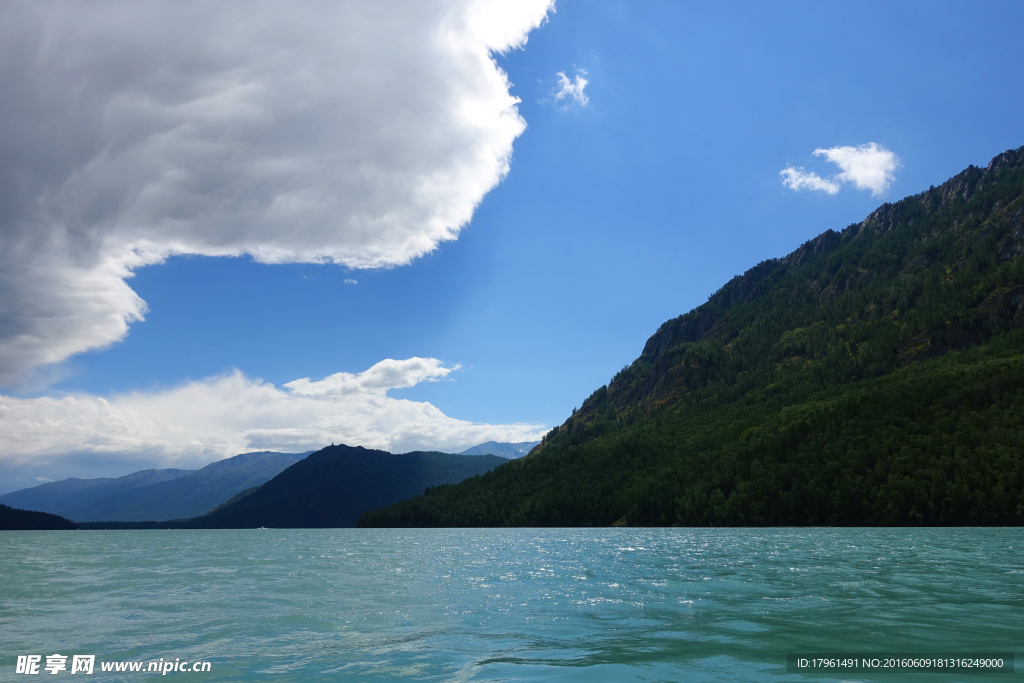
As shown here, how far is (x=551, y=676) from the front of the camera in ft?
62.6

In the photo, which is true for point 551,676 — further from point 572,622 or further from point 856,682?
point 572,622

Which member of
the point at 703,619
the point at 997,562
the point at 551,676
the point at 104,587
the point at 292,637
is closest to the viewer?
the point at 551,676

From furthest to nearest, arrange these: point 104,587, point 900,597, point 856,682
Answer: point 104,587 < point 900,597 < point 856,682

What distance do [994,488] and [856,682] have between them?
201956mm

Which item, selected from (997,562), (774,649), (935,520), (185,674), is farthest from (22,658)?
(935,520)

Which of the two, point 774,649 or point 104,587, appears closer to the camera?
point 774,649

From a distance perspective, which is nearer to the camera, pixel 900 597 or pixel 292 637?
pixel 292 637

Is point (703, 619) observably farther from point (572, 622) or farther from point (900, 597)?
point (900, 597)

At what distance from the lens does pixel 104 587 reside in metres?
49.9

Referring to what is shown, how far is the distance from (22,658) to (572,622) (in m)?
23.0

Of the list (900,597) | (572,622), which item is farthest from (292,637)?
(900,597)

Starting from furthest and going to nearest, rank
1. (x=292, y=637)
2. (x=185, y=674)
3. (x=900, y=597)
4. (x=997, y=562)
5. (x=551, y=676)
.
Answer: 1. (x=997, y=562)
2. (x=900, y=597)
3. (x=292, y=637)
4. (x=185, y=674)
5. (x=551, y=676)

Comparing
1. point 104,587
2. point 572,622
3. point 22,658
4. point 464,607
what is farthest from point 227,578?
point 572,622

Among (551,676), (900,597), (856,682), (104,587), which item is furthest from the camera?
(104,587)
